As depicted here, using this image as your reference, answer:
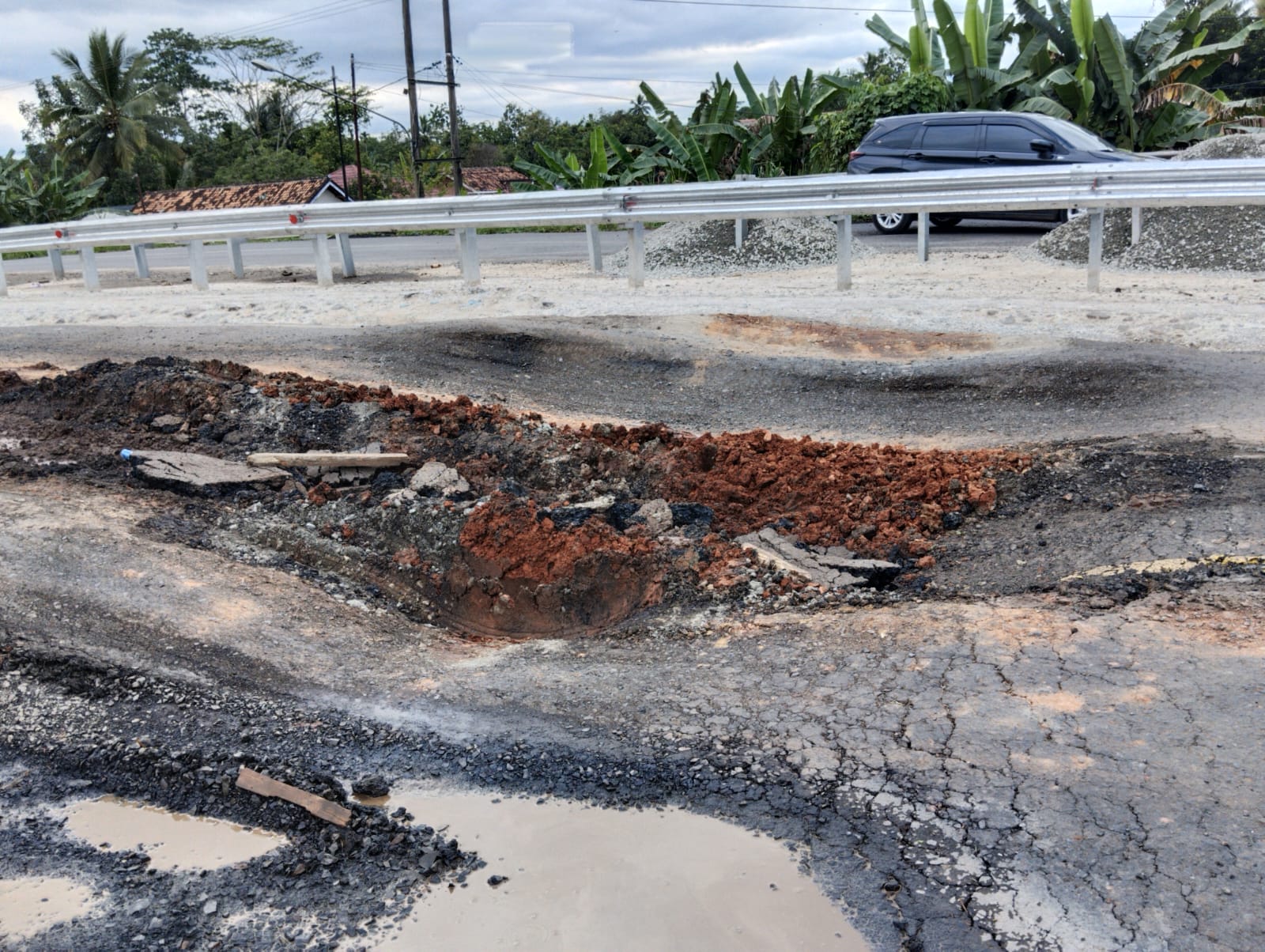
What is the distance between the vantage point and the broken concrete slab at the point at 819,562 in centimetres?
498

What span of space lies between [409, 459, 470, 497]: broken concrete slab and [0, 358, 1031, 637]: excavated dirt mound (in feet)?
0.05

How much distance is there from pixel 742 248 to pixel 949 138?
4.72m

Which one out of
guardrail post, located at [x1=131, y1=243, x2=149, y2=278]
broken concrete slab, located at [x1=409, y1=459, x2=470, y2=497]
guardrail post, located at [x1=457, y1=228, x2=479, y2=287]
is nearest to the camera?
broken concrete slab, located at [x1=409, y1=459, x2=470, y2=497]

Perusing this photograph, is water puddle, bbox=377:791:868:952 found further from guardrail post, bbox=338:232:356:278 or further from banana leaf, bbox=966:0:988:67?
banana leaf, bbox=966:0:988:67

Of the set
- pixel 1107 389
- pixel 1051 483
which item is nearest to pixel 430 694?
pixel 1051 483

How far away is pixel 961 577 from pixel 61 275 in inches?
586

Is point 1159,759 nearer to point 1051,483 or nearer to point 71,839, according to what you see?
point 1051,483

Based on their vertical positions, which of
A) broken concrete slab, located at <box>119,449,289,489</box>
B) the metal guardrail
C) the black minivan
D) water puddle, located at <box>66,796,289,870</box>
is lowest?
water puddle, located at <box>66,796,289,870</box>

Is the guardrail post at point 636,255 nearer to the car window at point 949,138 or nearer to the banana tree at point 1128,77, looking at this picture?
the car window at point 949,138

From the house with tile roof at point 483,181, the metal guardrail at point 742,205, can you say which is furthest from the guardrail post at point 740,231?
the house with tile roof at point 483,181

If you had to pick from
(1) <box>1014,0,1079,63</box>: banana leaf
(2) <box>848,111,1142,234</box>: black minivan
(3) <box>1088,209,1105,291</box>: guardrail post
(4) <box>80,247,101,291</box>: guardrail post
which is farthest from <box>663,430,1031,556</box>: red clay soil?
(1) <box>1014,0,1079,63</box>: banana leaf

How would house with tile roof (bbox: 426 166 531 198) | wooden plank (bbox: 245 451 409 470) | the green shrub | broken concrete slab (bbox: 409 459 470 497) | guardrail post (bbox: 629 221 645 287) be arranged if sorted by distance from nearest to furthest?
broken concrete slab (bbox: 409 459 470 497), wooden plank (bbox: 245 451 409 470), guardrail post (bbox: 629 221 645 287), the green shrub, house with tile roof (bbox: 426 166 531 198)

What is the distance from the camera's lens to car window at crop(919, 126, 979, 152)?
51.2 ft

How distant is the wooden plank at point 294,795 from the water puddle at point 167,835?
128mm
